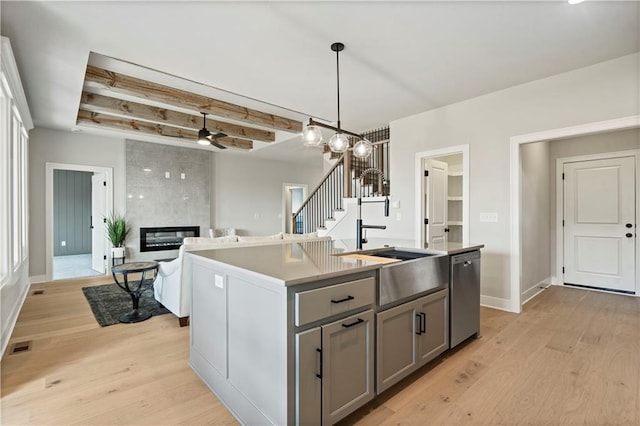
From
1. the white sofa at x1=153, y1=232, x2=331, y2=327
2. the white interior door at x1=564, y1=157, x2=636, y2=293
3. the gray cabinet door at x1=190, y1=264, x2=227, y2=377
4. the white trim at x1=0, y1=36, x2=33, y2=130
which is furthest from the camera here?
the white interior door at x1=564, y1=157, x2=636, y2=293

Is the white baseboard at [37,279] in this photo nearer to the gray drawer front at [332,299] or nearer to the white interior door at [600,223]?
the gray drawer front at [332,299]

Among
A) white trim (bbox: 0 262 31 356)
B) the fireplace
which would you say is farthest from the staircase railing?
white trim (bbox: 0 262 31 356)

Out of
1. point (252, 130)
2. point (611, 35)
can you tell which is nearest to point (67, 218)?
point (252, 130)

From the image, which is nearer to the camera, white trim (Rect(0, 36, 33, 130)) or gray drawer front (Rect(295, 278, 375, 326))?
gray drawer front (Rect(295, 278, 375, 326))

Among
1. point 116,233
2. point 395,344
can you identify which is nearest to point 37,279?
point 116,233

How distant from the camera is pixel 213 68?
3.29 m

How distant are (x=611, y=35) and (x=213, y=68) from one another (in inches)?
148

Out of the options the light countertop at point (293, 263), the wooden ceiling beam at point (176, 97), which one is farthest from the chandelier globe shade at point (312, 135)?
the wooden ceiling beam at point (176, 97)

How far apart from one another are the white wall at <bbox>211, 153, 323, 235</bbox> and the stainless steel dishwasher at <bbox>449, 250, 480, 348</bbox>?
243 inches

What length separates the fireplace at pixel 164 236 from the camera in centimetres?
647

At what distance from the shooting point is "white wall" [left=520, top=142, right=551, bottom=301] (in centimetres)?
424

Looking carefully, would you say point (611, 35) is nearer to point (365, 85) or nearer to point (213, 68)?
point (365, 85)

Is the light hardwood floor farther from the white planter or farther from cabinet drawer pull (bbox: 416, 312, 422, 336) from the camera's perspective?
the white planter

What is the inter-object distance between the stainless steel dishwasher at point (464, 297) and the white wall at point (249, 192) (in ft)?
20.3
